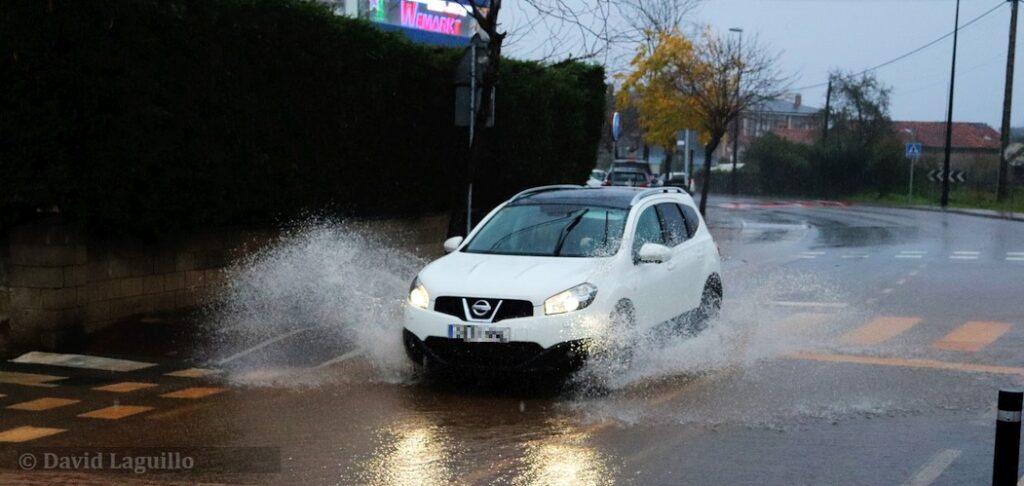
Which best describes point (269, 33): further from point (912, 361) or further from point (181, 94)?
point (912, 361)

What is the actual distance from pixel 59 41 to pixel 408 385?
4.59 m

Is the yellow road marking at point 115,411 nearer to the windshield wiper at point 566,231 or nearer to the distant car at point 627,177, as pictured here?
the windshield wiper at point 566,231

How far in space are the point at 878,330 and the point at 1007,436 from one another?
22.3 ft

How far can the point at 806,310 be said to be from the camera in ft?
42.9

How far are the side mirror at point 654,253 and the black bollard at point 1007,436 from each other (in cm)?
427

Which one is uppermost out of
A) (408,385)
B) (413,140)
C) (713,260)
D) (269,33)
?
(269,33)

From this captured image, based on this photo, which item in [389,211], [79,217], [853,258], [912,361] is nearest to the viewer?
[912,361]

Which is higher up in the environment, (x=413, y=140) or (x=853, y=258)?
(x=413, y=140)

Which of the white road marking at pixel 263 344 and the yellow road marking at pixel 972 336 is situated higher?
the yellow road marking at pixel 972 336

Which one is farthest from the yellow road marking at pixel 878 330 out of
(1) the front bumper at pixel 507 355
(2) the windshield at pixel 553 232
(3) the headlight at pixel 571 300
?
(1) the front bumper at pixel 507 355

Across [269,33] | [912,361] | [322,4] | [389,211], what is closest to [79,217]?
[269,33]

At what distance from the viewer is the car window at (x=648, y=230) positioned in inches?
375

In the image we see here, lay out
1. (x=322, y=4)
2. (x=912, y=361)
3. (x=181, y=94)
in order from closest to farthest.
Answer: (x=912, y=361) → (x=181, y=94) → (x=322, y=4)

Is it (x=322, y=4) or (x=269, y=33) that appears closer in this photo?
(x=269, y=33)
